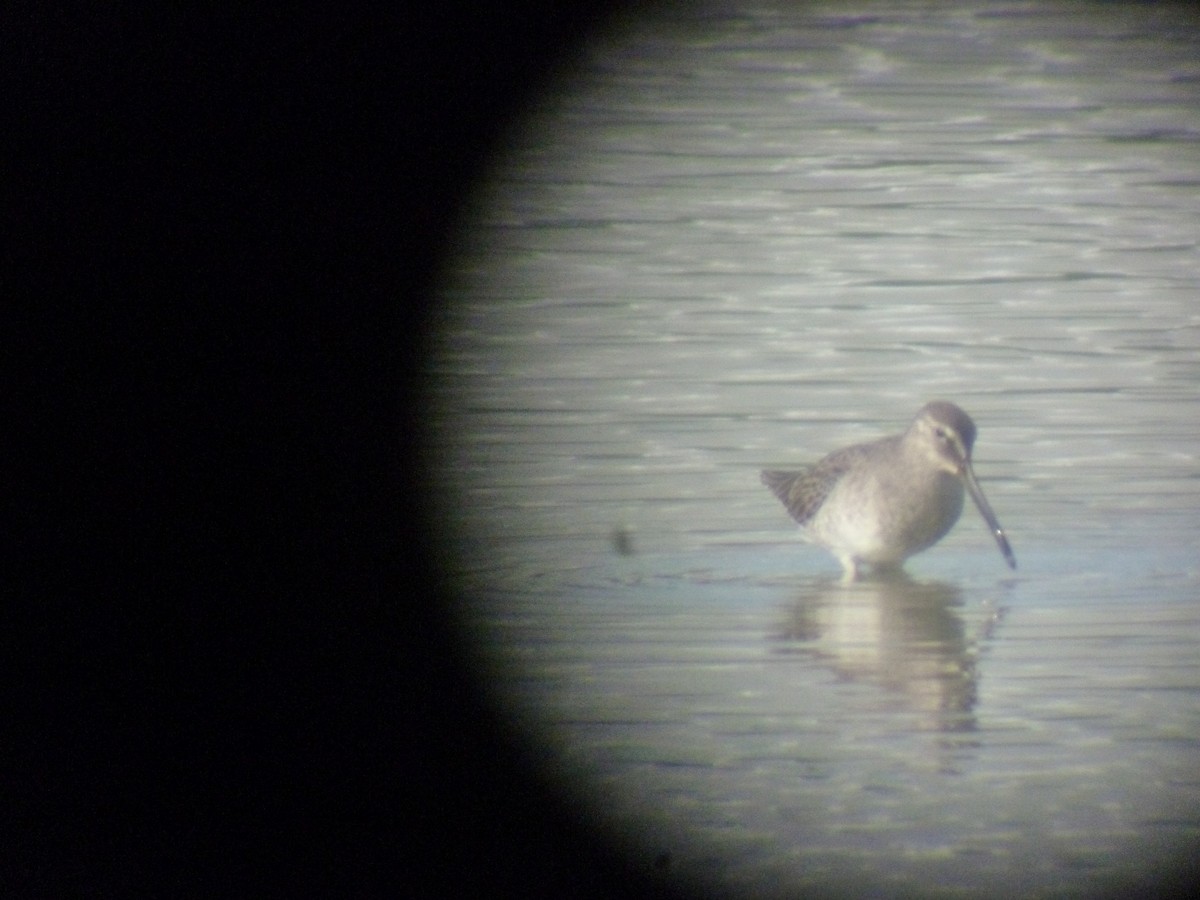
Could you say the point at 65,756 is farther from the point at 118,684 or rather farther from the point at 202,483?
the point at 202,483

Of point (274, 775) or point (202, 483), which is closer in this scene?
point (274, 775)

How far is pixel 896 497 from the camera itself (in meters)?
2.93

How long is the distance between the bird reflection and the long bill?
0.11 m

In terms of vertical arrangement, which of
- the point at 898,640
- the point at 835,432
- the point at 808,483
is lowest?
the point at 835,432

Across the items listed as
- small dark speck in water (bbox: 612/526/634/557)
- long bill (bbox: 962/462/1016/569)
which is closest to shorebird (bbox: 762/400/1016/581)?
long bill (bbox: 962/462/1016/569)

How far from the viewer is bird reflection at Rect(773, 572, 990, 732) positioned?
2260 mm

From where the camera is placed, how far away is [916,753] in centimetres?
207

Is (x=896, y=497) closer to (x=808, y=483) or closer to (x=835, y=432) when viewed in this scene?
(x=808, y=483)

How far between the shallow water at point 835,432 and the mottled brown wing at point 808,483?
65mm

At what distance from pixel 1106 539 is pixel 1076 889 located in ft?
4.23

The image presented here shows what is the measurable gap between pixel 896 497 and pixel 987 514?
5.3 inches

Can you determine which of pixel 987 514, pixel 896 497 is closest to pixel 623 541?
pixel 896 497

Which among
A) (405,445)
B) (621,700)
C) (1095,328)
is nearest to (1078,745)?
(621,700)

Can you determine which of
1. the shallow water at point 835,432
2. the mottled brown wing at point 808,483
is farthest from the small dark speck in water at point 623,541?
the mottled brown wing at point 808,483
